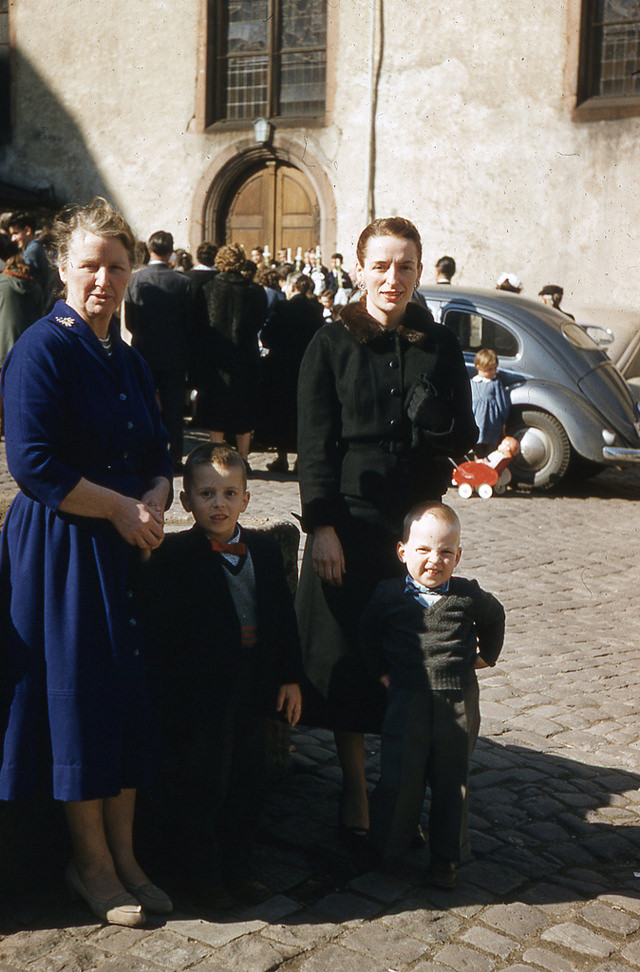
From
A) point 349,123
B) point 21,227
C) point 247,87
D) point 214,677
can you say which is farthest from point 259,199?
point 214,677

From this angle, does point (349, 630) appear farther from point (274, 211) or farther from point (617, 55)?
point (274, 211)

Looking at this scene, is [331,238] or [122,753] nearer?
[122,753]

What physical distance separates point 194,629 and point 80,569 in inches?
16.2

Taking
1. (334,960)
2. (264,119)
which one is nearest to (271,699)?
(334,960)

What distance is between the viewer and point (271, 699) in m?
3.38

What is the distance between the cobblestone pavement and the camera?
298 cm

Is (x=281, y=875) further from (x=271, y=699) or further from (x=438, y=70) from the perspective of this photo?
(x=438, y=70)

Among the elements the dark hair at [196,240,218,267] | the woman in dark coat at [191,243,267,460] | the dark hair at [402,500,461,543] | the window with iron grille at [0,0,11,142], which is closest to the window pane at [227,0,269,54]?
the window with iron grille at [0,0,11,142]

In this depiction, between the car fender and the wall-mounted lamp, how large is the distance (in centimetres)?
1127

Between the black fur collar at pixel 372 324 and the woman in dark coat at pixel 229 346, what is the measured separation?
244 inches

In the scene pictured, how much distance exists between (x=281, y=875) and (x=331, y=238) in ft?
58.8

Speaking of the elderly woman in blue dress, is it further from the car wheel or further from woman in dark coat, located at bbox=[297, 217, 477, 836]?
the car wheel

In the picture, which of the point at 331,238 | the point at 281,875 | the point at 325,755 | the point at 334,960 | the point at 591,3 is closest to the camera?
the point at 334,960

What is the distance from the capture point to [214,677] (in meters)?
3.25
